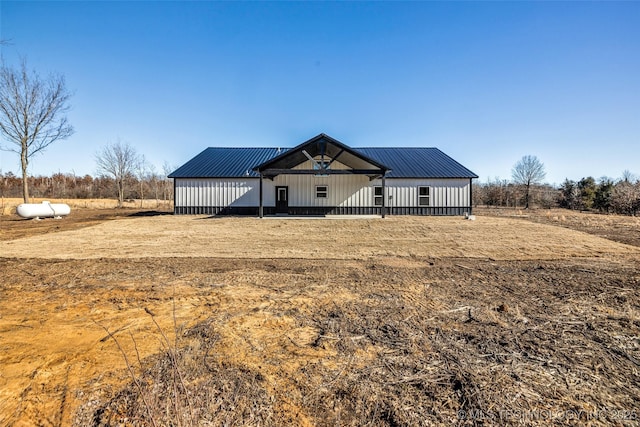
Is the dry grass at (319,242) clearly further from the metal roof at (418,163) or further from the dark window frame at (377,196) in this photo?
the metal roof at (418,163)

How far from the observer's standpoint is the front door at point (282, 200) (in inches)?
808

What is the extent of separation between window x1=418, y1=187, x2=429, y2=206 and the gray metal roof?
961 millimetres

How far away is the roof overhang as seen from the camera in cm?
1655

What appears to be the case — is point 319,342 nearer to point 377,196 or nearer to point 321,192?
point 321,192

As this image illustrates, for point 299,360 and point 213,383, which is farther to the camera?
point 299,360

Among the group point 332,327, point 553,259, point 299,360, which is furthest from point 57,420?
point 553,259

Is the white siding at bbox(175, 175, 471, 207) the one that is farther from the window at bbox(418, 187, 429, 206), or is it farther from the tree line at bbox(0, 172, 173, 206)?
the tree line at bbox(0, 172, 173, 206)

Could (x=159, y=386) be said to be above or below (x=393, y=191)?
below

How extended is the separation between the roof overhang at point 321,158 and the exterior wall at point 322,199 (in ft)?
5.86

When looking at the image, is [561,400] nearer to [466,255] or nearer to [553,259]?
[466,255]

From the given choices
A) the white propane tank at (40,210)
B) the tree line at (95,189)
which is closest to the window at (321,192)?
the white propane tank at (40,210)

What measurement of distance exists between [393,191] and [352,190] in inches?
122

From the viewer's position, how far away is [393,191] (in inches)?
814

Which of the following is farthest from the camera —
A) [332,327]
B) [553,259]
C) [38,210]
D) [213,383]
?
[38,210]
